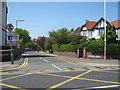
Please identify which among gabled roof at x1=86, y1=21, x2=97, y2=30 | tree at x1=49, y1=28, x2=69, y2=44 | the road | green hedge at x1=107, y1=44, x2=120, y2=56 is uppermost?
gabled roof at x1=86, y1=21, x2=97, y2=30

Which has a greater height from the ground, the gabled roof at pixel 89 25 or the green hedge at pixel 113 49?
the gabled roof at pixel 89 25

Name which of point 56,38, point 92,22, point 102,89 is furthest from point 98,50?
point 92,22

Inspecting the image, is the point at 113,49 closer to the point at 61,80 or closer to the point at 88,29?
the point at 61,80

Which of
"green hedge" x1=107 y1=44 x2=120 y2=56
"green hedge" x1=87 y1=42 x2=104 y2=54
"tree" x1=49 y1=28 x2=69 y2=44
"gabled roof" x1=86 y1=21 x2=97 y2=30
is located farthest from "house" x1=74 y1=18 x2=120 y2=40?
"green hedge" x1=107 y1=44 x2=120 y2=56

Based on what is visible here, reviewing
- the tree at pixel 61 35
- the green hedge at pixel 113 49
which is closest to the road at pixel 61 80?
the green hedge at pixel 113 49

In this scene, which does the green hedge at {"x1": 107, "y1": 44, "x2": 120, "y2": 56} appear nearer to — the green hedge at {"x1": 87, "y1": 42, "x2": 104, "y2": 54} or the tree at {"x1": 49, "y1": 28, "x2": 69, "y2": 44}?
the green hedge at {"x1": 87, "y1": 42, "x2": 104, "y2": 54}

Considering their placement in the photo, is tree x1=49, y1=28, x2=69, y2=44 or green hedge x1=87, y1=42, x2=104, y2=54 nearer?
green hedge x1=87, y1=42, x2=104, y2=54

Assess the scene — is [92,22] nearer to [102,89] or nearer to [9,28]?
[9,28]

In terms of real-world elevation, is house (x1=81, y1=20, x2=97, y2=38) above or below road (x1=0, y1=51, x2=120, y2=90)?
above

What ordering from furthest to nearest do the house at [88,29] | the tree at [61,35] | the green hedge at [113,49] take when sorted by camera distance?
1. the house at [88,29]
2. the tree at [61,35]
3. the green hedge at [113,49]

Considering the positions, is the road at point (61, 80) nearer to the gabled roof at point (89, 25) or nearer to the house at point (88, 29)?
the house at point (88, 29)

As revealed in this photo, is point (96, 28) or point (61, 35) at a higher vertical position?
point (96, 28)

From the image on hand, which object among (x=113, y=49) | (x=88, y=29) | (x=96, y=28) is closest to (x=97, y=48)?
(x=113, y=49)

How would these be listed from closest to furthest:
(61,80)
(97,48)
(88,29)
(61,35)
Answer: (61,80)
(97,48)
(61,35)
(88,29)
